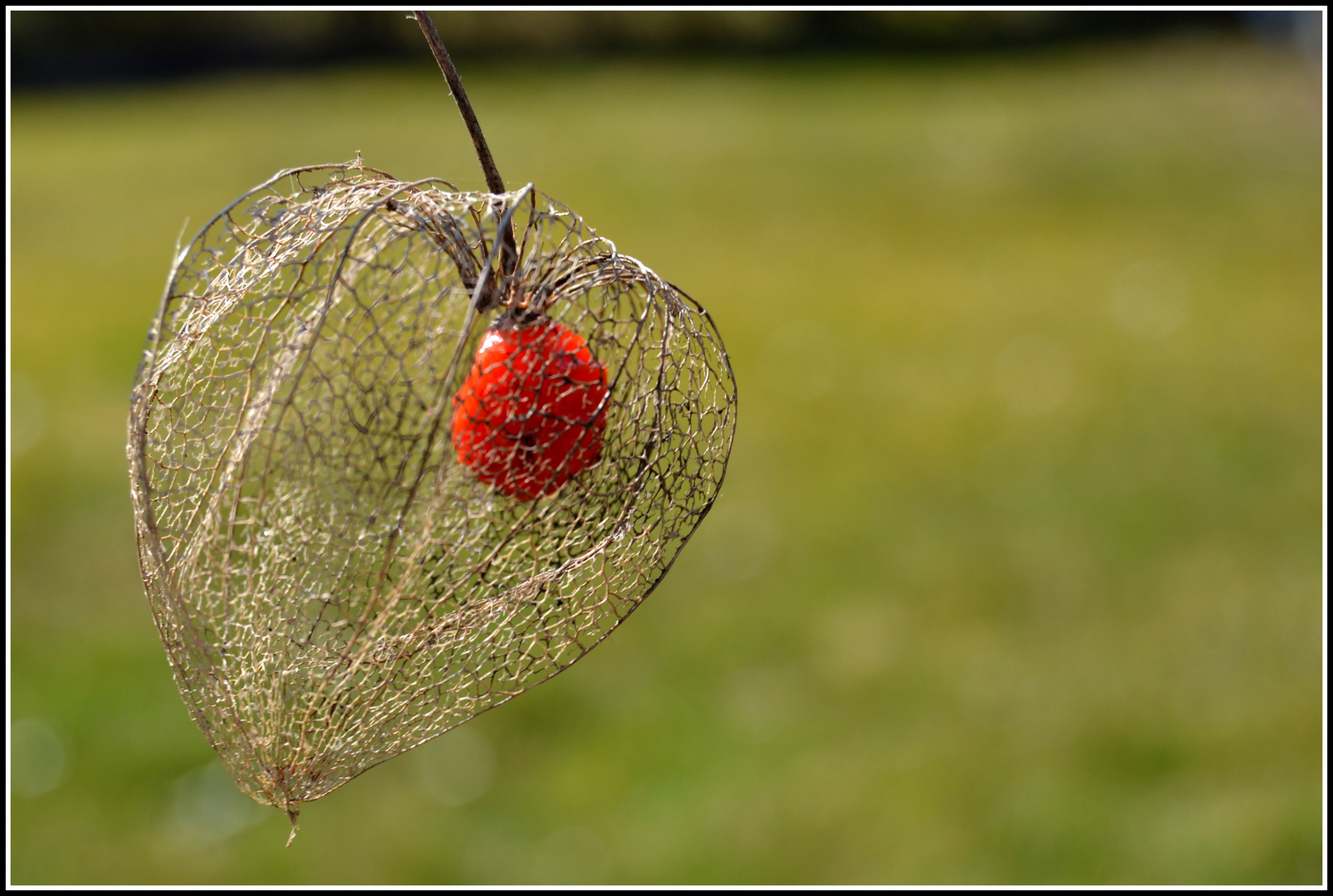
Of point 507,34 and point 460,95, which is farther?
point 507,34

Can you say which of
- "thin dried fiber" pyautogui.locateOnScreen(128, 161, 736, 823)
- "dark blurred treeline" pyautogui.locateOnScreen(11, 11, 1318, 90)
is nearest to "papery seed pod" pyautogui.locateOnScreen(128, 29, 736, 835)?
"thin dried fiber" pyautogui.locateOnScreen(128, 161, 736, 823)

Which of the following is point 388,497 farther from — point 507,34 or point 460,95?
point 507,34

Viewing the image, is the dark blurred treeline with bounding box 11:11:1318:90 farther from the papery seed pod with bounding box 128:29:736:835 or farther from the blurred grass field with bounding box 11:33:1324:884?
the papery seed pod with bounding box 128:29:736:835

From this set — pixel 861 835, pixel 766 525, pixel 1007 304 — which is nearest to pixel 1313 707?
pixel 861 835

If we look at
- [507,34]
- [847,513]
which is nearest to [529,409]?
[847,513]

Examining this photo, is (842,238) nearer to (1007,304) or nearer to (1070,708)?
(1007,304)
